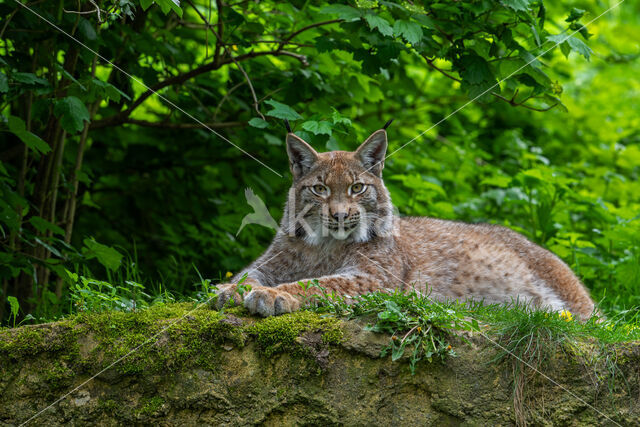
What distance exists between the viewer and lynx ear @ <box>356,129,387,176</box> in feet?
16.0

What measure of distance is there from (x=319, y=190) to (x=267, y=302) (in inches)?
50.0

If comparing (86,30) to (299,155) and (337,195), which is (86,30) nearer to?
(299,155)

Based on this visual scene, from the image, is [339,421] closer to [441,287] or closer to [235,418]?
[235,418]

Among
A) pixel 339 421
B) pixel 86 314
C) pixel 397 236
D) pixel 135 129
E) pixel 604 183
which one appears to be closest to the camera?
pixel 339 421

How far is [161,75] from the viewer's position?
6059 mm

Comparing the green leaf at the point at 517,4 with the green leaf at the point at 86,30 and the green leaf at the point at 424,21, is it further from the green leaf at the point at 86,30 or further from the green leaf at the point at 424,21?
the green leaf at the point at 86,30

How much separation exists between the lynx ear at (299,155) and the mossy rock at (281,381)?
160cm

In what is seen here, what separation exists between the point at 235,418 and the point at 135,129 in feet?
14.3

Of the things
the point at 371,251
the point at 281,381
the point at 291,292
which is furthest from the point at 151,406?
the point at 371,251

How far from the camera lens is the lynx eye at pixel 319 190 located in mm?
4738

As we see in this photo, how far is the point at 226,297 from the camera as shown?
3.83 metres

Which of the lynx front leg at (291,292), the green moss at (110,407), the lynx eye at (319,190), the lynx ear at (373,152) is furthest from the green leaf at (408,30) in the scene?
the green moss at (110,407)

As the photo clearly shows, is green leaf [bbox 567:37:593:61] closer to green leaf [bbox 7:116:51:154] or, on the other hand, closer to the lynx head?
the lynx head

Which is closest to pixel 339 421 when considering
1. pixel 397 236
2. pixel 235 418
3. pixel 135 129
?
pixel 235 418
